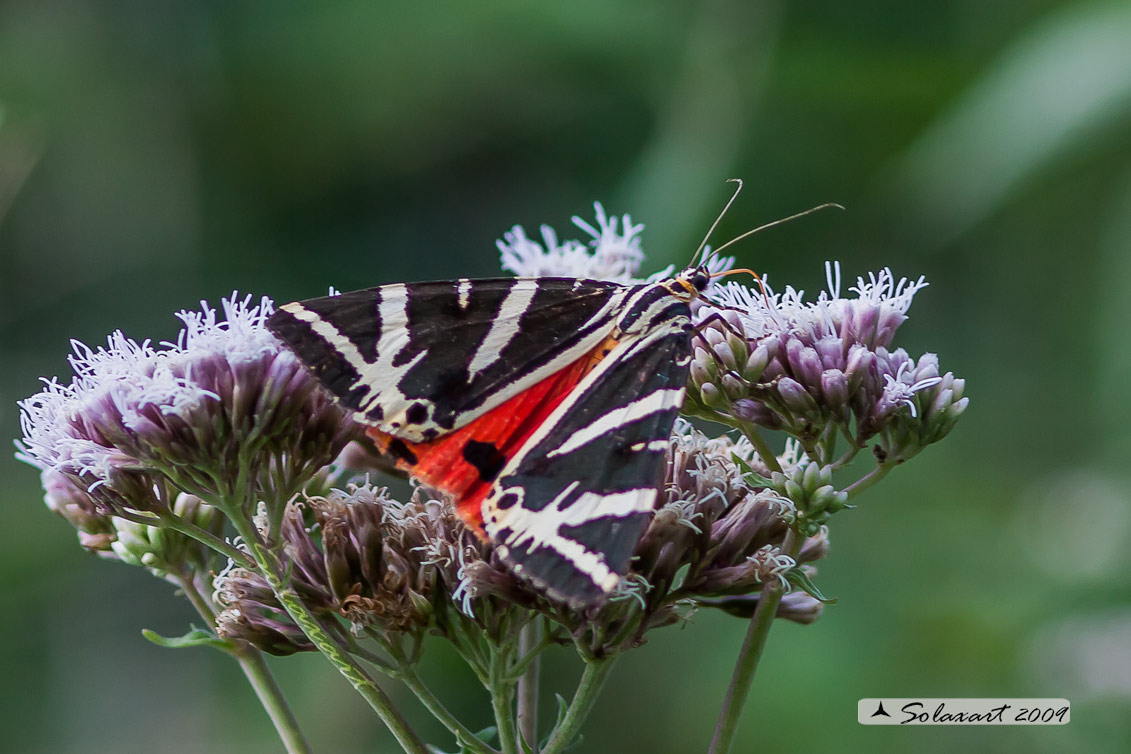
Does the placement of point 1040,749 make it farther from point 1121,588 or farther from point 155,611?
point 155,611

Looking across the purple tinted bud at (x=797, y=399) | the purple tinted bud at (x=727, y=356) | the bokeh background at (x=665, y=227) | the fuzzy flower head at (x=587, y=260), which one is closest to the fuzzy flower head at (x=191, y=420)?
the purple tinted bud at (x=727, y=356)

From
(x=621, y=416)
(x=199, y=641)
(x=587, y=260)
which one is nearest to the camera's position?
(x=621, y=416)

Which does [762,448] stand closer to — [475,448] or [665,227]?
[475,448]

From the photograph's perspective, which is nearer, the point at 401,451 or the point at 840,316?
the point at 401,451

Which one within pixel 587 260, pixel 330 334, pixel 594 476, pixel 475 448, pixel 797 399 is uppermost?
pixel 587 260

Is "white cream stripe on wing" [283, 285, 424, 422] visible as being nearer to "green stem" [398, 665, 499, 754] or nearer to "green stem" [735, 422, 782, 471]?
"green stem" [398, 665, 499, 754]

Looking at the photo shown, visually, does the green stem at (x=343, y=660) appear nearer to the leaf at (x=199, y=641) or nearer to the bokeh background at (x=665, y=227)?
the leaf at (x=199, y=641)

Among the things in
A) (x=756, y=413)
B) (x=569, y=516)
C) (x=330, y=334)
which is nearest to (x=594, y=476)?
(x=569, y=516)

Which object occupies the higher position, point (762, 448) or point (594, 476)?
point (762, 448)
